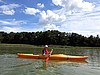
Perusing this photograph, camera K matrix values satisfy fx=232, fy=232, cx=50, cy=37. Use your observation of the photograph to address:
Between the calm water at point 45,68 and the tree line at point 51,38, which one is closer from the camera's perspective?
the calm water at point 45,68

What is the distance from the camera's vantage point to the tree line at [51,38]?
118 meters

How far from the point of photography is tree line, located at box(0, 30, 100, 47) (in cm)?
11809

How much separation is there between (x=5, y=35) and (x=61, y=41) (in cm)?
3690

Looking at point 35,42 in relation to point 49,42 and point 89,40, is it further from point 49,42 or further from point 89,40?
point 89,40

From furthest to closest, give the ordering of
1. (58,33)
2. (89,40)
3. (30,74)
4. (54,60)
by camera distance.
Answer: (58,33) → (89,40) → (54,60) → (30,74)

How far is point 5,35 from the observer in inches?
5531

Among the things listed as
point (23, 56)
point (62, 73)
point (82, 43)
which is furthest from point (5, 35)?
point (62, 73)

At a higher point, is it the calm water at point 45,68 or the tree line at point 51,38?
the tree line at point 51,38

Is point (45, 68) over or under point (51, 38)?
under

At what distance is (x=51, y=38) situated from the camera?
12581 cm

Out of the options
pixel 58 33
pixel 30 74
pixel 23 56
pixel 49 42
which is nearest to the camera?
pixel 30 74

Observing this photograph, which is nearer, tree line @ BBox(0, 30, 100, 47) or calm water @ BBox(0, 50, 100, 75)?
calm water @ BBox(0, 50, 100, 75)

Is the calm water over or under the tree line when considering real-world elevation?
under

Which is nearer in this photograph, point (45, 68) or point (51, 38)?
point (45, 68)
